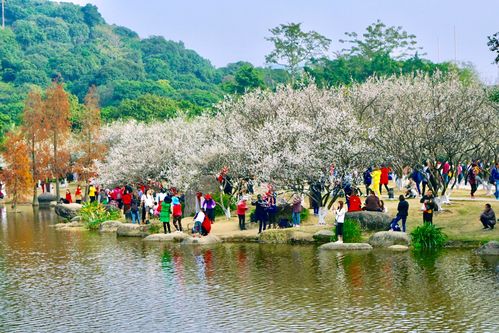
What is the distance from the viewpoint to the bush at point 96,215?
2020 inches

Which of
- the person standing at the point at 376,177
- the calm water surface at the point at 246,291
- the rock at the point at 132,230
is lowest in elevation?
the calm water surface at the point at 246,291

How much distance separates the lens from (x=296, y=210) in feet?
135

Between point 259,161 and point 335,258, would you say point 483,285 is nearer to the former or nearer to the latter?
point 335,258

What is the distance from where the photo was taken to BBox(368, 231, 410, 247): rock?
3572 centimetres

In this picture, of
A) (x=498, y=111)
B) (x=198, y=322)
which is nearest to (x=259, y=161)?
(x=498, y=111)

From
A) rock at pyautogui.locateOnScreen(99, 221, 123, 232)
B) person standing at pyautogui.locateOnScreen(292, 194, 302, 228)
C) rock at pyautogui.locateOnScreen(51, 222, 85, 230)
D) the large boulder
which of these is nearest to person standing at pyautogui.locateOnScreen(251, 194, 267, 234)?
person standing at pyautogui.locateOnScreen(292, 194, 302, 228)

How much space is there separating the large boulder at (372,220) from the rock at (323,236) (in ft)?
3.60

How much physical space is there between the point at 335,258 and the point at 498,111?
18633mm

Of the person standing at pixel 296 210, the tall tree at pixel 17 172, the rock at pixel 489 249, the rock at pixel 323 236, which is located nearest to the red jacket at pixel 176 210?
the person standing at pixel 296 210

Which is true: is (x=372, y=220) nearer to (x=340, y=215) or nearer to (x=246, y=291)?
(x=340, y=215)

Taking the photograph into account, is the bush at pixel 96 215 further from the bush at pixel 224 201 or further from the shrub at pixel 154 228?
the bush at pixel 224 201

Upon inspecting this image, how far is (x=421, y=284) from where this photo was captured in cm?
2756

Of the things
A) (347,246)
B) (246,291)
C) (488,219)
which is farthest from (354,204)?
(246,291)

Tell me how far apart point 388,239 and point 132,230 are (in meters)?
15.6
